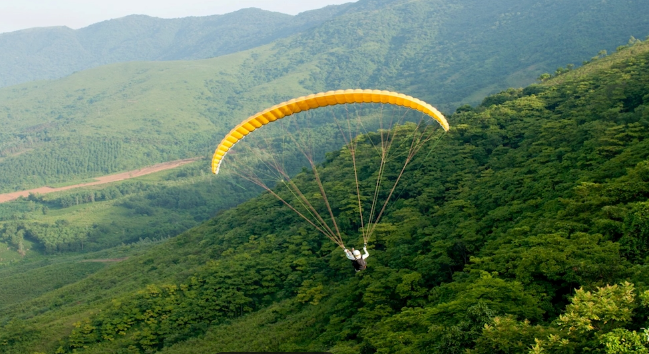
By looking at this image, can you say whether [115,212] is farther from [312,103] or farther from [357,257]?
[357,257]

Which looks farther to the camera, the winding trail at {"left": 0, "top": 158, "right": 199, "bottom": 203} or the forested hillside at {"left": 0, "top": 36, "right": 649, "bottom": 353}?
the winding trail at {"left": 0, "top": 158, "right": 199, "bottom": 203}

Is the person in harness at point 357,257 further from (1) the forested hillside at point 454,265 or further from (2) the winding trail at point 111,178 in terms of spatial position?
(2) the winding trail at point 111,178

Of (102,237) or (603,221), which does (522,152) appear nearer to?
(603,221)

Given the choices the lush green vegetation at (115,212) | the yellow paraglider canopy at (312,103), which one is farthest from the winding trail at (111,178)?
the yellow paraglider canopy at (312,103)

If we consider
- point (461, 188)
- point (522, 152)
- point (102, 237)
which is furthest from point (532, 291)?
point (102, 237)

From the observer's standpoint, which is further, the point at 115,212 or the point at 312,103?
the point at 115,212

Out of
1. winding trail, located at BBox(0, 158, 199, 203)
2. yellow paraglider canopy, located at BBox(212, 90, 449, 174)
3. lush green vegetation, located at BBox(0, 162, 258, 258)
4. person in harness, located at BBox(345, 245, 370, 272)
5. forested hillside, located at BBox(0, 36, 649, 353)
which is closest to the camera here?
forested hillside, located at BBox(0, 36, 649, 353)

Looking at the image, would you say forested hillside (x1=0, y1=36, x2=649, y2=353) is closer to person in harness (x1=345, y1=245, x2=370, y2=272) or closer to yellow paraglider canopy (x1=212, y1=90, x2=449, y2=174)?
person in harness (x1=345, y1=245, x2=370, y2=272)

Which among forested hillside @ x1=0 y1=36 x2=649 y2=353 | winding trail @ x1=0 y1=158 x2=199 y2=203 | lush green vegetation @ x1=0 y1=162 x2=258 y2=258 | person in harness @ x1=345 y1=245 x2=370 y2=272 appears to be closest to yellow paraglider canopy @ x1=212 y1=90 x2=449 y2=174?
person in harness @ x1=345 y1=245 x2=370 y2=272

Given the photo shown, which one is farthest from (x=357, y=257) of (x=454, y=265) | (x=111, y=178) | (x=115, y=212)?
(x=111, y=178)
